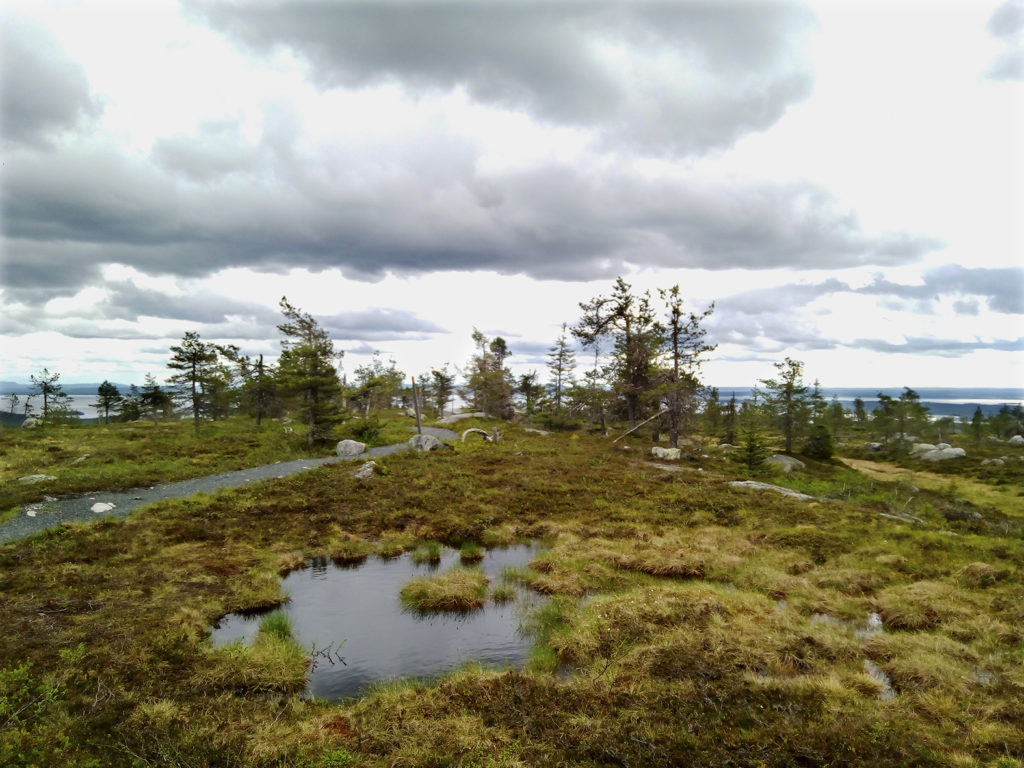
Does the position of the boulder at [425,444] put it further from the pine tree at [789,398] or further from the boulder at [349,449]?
the pine tree at [789,398]

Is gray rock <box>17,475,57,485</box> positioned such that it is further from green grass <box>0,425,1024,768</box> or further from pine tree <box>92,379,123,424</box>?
pine tree <box>92,379,123,424</box>

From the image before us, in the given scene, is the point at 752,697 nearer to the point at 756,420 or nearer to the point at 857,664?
the point at 857,664

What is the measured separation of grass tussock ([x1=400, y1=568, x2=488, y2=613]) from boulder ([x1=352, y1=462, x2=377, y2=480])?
15273 mm

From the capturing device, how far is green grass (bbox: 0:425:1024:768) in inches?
293

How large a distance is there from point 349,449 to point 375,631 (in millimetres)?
28594

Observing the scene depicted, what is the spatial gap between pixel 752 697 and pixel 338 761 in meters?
7.49

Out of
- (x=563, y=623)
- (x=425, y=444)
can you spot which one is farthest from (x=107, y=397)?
(x=563, y=623)

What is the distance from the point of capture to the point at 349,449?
3881 centimetres

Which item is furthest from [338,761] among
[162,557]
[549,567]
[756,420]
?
[756,420]

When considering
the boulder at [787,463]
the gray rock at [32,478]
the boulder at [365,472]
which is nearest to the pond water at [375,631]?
the boulder at [365,472]

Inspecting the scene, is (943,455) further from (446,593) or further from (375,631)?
(375,631)

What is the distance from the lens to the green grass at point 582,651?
7.43 m

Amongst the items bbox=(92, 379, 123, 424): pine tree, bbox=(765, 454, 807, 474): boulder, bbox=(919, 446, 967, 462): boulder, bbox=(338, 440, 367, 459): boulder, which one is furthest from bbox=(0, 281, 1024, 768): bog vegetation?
bbox=(92, 379, 123, 424): pine tree

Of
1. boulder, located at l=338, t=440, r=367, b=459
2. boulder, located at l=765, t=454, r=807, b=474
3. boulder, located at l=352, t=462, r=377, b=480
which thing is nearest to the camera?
boulder, located at l=352, t=462, r=377, b=480
